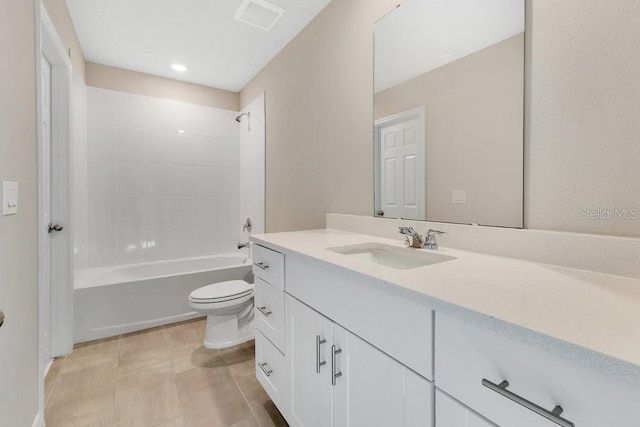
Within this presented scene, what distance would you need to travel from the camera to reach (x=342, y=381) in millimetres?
948

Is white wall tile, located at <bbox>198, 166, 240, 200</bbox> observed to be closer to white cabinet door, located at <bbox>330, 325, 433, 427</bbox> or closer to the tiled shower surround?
the tiled shower surround

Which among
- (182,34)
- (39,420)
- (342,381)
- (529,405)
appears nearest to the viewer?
(529,405)

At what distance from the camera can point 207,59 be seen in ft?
9.07

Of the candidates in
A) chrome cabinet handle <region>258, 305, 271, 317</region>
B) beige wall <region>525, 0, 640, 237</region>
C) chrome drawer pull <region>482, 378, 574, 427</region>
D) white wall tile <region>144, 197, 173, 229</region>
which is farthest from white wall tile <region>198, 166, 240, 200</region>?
chrome drawer pull <region>482, 378, 574, 427</region>

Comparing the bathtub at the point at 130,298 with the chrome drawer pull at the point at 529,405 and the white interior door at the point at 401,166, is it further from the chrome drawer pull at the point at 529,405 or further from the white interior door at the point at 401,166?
the chrome drawer pull at the point at 529,405

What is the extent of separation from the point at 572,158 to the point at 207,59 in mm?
2925

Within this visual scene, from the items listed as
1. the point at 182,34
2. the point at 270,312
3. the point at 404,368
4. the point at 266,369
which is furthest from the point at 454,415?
the point at 182,34

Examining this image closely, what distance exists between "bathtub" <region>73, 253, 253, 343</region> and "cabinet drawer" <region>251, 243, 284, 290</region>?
4.70 ft

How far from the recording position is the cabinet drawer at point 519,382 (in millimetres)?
417

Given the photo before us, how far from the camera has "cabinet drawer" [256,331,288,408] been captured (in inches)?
52.5

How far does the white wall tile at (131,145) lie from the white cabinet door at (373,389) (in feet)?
10.0

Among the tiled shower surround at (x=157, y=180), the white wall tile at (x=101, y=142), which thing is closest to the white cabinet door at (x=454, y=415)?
the tiled shower surround at (x=157, y=180)

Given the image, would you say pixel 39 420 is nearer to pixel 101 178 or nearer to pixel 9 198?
pixel 9 198

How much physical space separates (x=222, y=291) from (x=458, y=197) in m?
1.77
